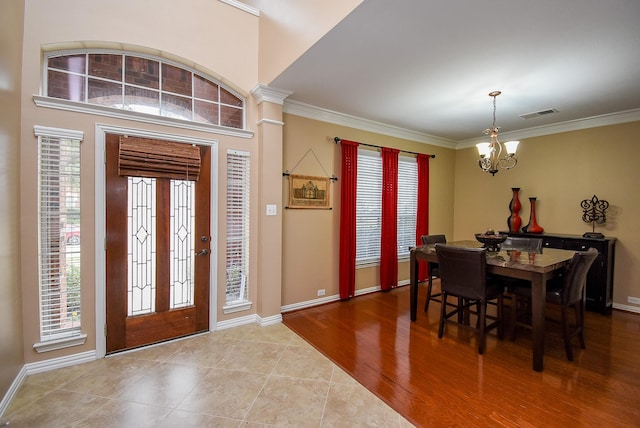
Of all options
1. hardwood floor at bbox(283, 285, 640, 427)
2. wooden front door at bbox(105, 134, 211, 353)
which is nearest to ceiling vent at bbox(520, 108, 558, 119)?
hardwood floor at bbox(283, 285, 640, 427)

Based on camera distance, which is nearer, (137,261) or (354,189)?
(137,261)

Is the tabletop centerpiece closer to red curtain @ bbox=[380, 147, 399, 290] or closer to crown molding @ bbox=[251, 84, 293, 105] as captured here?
red curtain @ bbox=[380, 147, 399, 290]

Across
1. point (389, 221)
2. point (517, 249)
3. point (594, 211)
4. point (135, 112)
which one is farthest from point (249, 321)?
point (594, 211)

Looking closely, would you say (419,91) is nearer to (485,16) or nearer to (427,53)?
(427,53)

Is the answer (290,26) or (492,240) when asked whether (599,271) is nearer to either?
(492,240)

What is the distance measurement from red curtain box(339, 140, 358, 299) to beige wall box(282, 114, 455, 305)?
0.08 meters

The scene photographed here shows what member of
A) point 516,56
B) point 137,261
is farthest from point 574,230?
point 137,261

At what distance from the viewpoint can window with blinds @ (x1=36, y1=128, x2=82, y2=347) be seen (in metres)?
2.32

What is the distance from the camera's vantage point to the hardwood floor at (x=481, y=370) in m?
1.92

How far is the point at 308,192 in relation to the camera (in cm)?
386

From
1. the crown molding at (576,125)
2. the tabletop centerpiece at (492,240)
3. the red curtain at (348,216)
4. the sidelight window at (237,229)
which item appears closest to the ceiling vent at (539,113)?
the crown molding at (576,125)

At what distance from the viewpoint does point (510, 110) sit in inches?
151

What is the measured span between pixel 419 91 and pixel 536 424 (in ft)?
10.2

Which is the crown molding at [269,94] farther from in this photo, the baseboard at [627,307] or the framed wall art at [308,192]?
the baseboard at [627,307]
